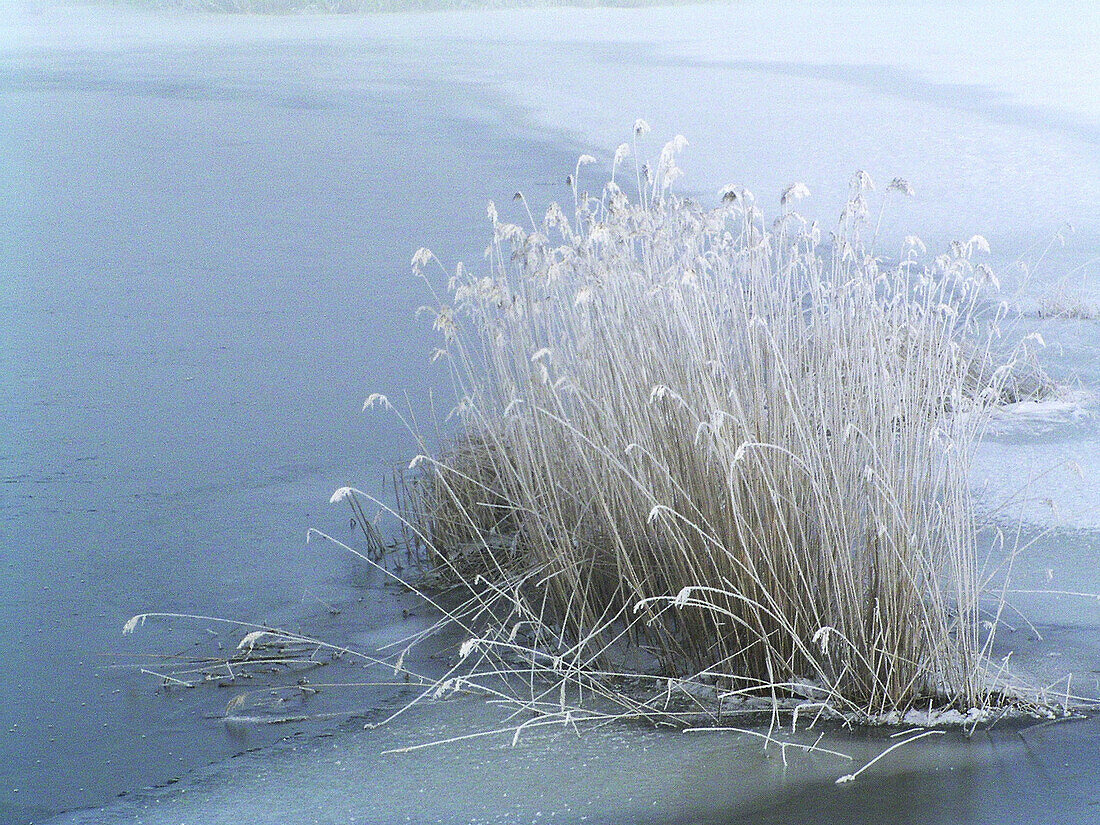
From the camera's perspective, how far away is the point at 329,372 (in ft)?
19.8

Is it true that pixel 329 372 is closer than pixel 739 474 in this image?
No

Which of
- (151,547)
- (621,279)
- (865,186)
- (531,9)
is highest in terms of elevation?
(531,9)

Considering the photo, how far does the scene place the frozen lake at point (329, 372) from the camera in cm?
247

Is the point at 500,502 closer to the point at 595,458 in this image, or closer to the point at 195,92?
the point at 595,458

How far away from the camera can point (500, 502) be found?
3.70 m

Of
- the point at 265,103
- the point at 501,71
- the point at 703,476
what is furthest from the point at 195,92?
the point at 703,476

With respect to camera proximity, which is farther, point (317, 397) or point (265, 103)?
point (265, 103)

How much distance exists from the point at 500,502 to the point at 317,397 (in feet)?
7.09

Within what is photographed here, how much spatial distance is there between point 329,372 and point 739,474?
12.4ft

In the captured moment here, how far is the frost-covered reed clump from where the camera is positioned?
255cm

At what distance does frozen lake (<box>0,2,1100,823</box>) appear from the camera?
97.3 inches

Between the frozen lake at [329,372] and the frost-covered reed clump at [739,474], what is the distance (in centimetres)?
22

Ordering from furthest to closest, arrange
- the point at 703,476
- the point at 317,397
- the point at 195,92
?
the point at 195,92 < the point at 317,397 < the point at 703,476

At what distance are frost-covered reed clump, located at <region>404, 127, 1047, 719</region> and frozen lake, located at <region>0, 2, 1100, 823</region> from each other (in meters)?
0.22
